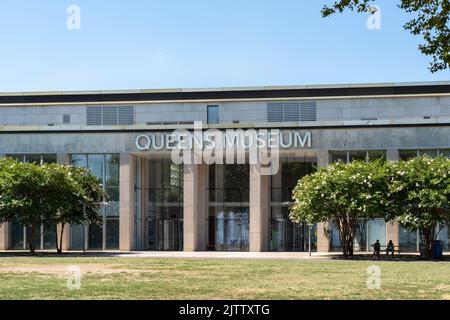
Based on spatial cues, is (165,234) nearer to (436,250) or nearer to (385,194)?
(385,194)

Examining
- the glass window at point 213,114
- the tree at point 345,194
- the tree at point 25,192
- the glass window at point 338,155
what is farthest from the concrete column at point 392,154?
the tree at point 25,192

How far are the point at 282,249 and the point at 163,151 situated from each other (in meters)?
11.3

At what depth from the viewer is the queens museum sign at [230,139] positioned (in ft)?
172

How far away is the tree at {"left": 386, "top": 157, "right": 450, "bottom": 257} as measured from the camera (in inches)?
1601

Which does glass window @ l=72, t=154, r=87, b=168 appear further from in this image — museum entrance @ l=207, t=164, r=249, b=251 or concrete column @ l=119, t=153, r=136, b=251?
museum entrance @ l=207, t=164, r=249, b=251

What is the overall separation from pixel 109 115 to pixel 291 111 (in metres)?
14.8

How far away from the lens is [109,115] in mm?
63312

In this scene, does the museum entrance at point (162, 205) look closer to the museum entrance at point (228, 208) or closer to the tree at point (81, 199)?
the museum entrance at point (228, 208)

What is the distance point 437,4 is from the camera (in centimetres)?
1698

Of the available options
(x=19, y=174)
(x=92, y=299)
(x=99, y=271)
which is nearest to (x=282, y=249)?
(x=19, y=174)

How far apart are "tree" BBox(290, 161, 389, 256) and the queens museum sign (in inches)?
360

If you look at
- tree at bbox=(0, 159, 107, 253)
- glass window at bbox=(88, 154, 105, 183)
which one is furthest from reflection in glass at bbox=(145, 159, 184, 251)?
tree at bbox=(0, 159, 107, 253)

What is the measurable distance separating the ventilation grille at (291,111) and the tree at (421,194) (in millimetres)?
18669
